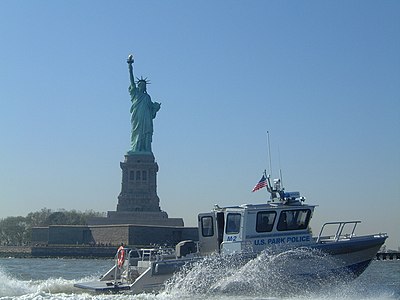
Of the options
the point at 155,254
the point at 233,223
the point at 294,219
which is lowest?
the point at 155,254

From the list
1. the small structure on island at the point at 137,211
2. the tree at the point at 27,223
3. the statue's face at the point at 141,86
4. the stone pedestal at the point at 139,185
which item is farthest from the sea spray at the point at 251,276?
the tree at the point at 27,223

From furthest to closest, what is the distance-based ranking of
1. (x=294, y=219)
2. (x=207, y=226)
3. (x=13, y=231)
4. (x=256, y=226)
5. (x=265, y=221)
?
(x=13, y=231) → (x=207, y=226) → (x=294, y=219) → (x=265, y=221) → (x=256, y=226)

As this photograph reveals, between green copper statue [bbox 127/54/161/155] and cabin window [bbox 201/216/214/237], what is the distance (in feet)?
265

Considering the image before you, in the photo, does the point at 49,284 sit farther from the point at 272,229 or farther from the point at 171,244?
the point at 171,244

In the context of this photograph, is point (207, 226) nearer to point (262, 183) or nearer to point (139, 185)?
point (262, 183)

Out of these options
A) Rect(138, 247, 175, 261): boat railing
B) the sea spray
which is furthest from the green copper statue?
the sea spray

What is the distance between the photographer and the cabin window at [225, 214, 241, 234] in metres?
23.6

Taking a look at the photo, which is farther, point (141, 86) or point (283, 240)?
point (141, 86)

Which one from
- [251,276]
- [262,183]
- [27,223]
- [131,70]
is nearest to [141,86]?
[131,70]

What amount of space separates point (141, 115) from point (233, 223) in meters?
81.7

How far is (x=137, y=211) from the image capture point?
102875mm

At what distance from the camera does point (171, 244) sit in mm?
94312

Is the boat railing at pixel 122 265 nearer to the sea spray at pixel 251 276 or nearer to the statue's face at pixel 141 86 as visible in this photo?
the sea spray at pixel 251 276

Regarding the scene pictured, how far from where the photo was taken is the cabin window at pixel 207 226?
2438 cm
